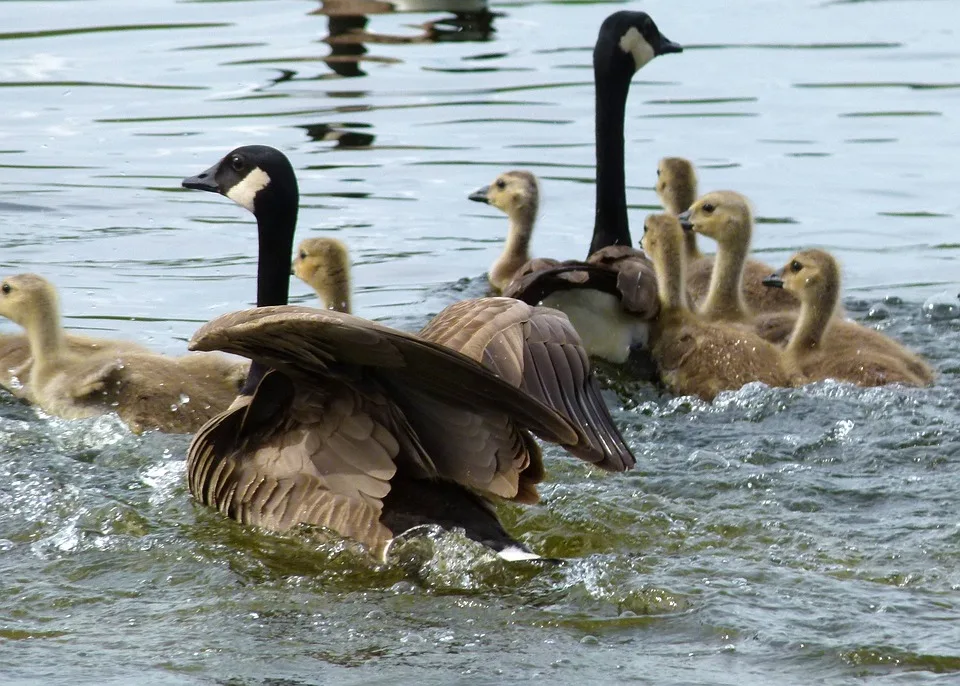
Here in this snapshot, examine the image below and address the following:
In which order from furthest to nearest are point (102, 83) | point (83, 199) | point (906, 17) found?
1. point (906, 17)
2. point (102, 83)
3. point (83, 199)

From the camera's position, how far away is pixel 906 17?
1969cm

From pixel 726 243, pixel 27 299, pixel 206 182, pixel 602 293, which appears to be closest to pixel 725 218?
pixel 726 243

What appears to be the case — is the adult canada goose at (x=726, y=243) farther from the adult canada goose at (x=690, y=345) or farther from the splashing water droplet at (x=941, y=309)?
the splashing water droplet at (x=941, y=309)

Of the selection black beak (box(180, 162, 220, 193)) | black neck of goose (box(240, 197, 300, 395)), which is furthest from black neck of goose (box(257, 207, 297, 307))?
black beak (box(180, 162, 220, 193))

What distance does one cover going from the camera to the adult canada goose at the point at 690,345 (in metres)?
8.67

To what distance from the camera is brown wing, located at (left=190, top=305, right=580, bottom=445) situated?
5516mm

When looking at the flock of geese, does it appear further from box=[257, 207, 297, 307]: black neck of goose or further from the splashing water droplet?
the splashing water droplet

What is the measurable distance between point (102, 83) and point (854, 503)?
1141 cm

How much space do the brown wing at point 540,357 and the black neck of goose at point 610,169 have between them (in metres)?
3.71

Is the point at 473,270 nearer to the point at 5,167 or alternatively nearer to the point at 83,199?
the point at 83,199

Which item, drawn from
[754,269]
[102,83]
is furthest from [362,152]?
[754,269]

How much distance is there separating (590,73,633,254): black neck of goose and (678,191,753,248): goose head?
0.60m

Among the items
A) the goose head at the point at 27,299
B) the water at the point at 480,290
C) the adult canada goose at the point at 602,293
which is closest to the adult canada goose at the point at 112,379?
the goose head at the point at 27,299

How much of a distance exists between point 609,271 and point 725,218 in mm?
1000
